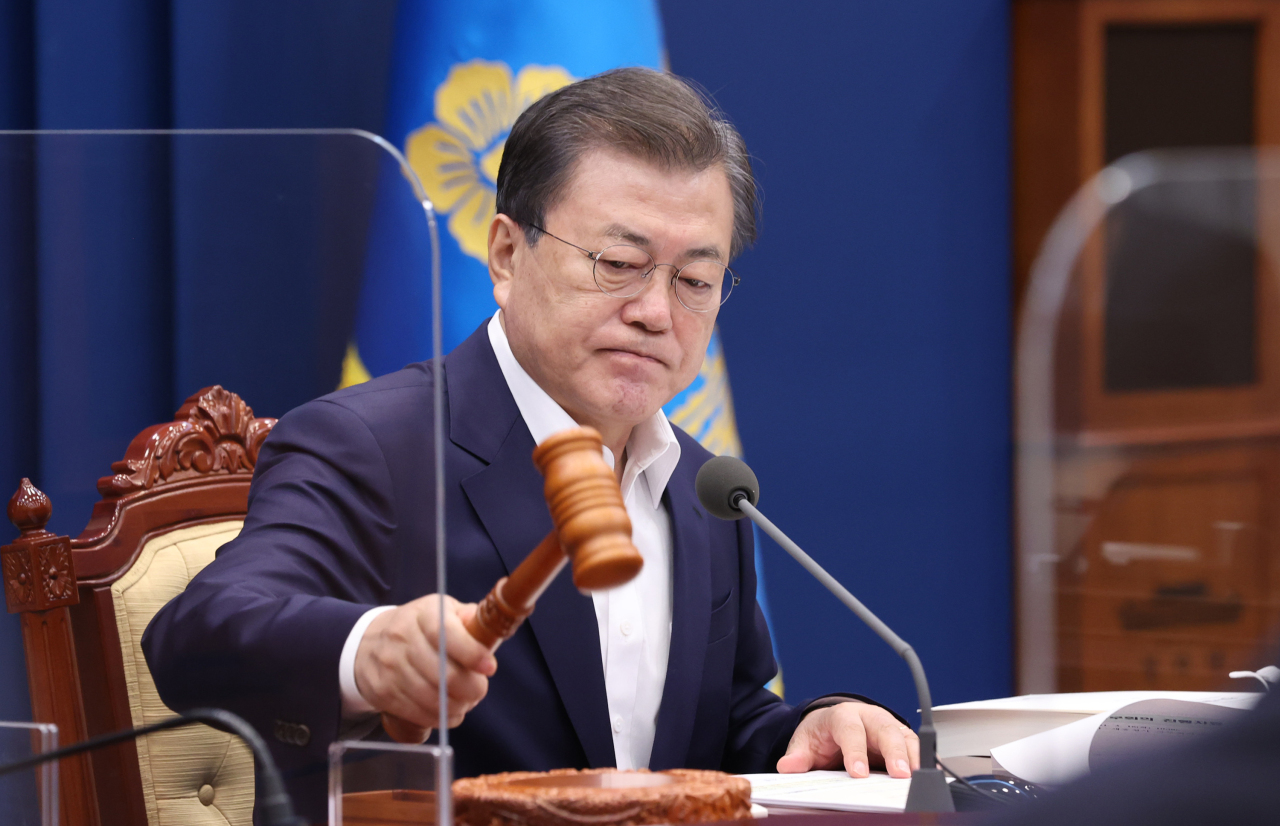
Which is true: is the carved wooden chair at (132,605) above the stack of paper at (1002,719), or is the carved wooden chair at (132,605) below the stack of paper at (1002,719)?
above

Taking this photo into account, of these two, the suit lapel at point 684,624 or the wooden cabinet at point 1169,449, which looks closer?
the wooden cabinet at point 1169,449

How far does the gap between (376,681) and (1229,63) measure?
2.84 metres

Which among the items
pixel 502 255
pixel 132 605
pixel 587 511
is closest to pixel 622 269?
pixel 502 255

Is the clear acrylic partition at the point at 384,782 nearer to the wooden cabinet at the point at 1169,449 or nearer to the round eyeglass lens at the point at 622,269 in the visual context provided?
the wooden cabinet at the point at 1169,449

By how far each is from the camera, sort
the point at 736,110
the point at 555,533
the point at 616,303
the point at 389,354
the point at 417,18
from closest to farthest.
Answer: the point at 555,533, the point at 389,354, the point at 616,303, the point at 417,18, the point at 736,110

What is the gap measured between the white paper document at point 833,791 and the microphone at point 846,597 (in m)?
0.06

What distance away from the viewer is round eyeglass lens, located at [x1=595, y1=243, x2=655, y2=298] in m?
1.36

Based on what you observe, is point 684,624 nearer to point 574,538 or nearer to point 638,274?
point 638,274

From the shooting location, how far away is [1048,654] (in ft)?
2.53

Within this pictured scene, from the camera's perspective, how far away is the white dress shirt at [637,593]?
1258 millimetres

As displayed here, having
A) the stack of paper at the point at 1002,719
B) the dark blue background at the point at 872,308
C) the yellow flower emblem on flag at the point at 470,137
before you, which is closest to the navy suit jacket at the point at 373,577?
the stack of paper at the point at 1002,719

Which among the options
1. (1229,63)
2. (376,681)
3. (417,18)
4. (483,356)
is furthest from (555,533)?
(1229,63)

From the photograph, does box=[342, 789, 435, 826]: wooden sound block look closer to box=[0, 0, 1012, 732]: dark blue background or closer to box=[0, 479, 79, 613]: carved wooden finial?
box=[0, 479, 79, 613]: carved wooden finial

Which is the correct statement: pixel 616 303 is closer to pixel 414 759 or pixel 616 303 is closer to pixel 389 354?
pixel 389 354
